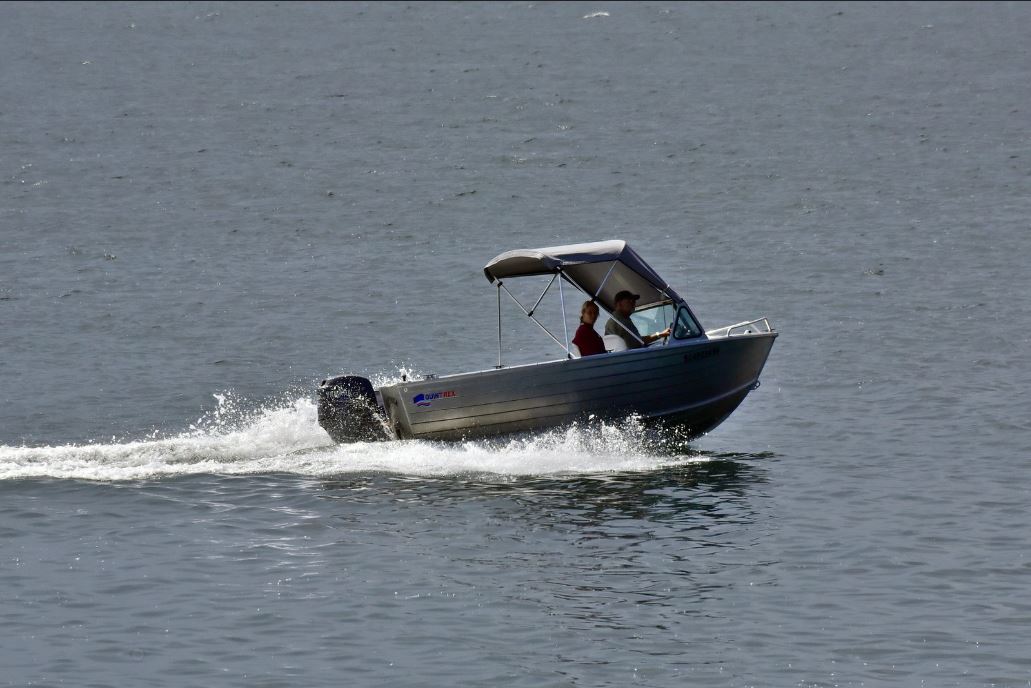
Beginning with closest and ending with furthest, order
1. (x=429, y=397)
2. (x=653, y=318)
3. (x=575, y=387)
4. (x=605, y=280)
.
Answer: (x=429, y=397), (x=575, y=387), (x=605, y=280), (x=653, y=318)

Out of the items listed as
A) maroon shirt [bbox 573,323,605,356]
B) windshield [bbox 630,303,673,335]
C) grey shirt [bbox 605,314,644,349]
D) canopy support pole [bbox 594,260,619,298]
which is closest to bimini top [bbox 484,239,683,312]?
canopy support pole [bbox 594,260,619,298]

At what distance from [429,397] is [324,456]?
1.79 metres

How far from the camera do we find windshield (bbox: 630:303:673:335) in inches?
896

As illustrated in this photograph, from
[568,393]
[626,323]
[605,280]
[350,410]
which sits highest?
[605,280]

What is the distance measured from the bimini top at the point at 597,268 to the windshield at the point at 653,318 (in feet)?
0.51

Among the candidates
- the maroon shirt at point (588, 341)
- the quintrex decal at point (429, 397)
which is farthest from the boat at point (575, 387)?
the maroon shirt at point (588, 341)

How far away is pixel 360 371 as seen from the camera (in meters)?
29.7

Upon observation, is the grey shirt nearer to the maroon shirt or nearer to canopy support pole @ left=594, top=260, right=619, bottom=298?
canopy support pole @ left=594, top=260, right=619, bottom=298

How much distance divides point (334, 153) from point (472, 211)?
14.0 metres

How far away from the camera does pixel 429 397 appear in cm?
2127

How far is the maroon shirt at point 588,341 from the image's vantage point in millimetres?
21594

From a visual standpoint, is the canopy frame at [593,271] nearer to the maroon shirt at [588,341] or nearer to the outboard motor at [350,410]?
the maroon shirt at [588,341]

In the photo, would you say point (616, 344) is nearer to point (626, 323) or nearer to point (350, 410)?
point (626, 323)

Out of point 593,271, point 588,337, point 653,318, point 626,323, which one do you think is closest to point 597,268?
point 593,271
